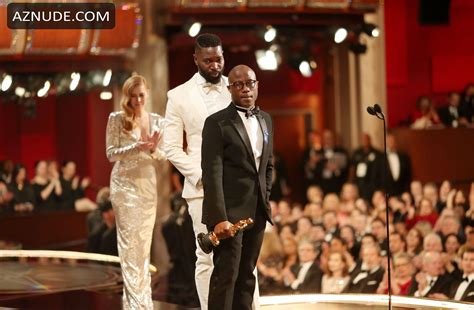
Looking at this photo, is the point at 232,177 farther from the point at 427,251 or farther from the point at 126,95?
the point at 427,251

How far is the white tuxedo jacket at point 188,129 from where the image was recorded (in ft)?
17.7

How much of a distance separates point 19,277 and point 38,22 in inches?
77.3

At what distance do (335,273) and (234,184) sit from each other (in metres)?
3.59

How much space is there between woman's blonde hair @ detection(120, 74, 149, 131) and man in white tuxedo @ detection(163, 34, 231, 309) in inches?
13.1

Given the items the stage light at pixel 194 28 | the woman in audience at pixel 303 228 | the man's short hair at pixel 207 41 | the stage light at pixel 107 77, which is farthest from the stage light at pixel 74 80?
the man's short hair at pixel 207 41

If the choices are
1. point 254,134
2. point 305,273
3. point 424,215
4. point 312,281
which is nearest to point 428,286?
point 312,281

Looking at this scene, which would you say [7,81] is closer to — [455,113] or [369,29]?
[369,29]

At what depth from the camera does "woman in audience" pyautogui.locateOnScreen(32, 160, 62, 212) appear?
1230 cm

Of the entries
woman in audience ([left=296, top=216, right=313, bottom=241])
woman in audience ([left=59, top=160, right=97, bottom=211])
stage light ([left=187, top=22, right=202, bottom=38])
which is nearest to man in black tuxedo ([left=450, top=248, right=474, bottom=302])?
woman in audience ([left=296, top=216, right=313, bottom=241])

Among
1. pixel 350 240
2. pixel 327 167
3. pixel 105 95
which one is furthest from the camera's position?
pixel 105 95

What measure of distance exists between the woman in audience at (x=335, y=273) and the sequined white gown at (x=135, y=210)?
261cm

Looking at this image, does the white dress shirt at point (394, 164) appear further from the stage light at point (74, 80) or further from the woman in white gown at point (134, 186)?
the woman in white gown at point (134, 186)

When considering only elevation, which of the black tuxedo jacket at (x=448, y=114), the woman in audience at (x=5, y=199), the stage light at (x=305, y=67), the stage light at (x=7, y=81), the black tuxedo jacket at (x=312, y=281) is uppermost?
the stage light at (x=305, y=67)

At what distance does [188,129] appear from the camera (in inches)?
217
